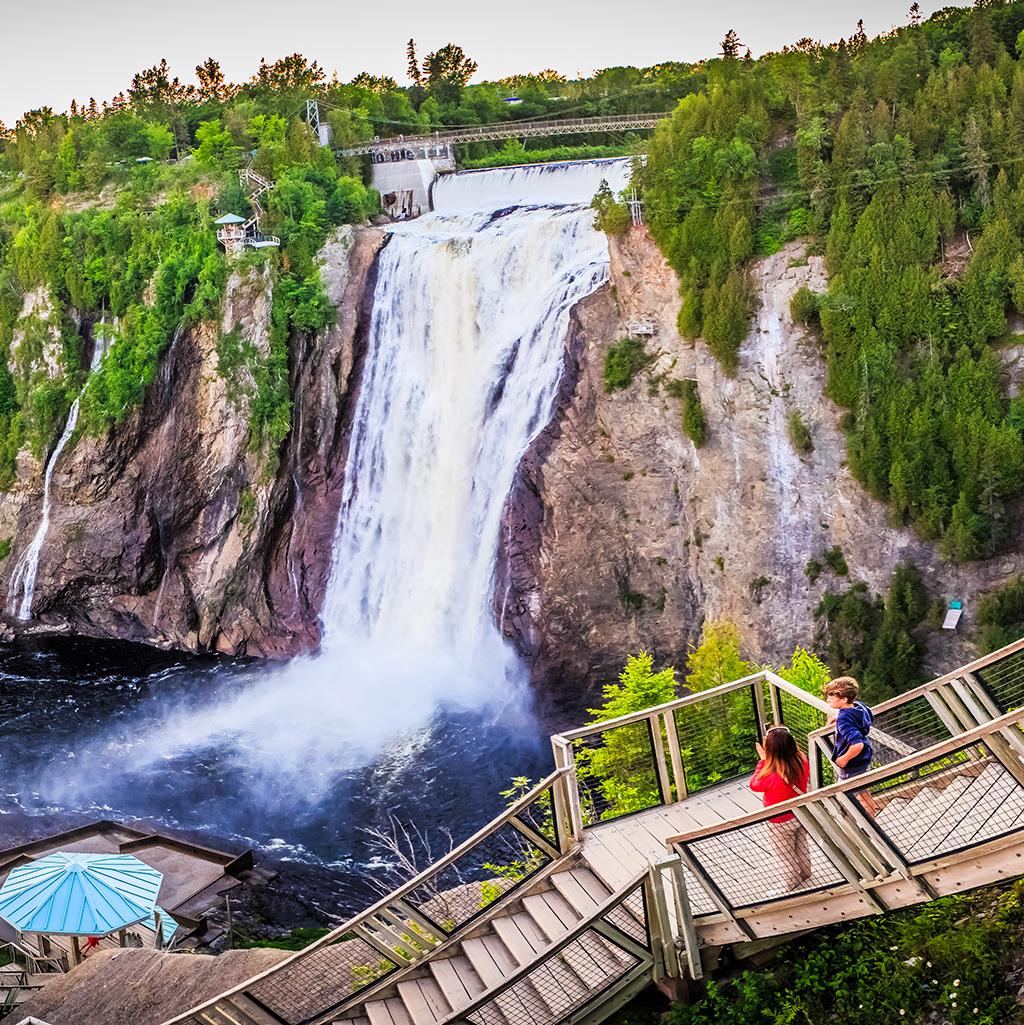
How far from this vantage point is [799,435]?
29766 millimetres

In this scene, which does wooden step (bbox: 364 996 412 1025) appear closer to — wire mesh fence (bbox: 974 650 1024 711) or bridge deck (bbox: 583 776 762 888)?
bridge deck (bbox: 583 776 762 888)

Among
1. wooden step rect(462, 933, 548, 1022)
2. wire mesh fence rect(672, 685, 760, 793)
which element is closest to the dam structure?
wire mesh fence rect(672, 685, 760, 793)

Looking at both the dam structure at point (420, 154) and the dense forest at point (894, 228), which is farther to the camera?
the dam structure at point (420, 154)

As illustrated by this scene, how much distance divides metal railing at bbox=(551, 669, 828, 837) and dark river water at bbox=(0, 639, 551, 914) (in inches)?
530

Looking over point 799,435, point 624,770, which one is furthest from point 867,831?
point 799,435

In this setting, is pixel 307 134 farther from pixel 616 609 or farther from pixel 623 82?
pixel 616 609

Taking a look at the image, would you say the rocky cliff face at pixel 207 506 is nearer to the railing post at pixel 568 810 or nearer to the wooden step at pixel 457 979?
the railing post at pixel 568 810

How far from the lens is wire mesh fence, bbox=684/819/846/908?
10484 millimetres

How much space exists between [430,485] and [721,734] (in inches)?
957

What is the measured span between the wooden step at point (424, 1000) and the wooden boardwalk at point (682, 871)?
16mm

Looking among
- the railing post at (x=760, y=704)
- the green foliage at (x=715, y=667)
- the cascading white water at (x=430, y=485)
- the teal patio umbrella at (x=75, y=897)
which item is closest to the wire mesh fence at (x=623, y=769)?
the railing post at (x=760, y=704)

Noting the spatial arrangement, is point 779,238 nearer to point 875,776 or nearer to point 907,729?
point 907,729

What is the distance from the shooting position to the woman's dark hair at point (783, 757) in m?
11.2

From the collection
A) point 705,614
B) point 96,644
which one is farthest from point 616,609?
point 96,644
